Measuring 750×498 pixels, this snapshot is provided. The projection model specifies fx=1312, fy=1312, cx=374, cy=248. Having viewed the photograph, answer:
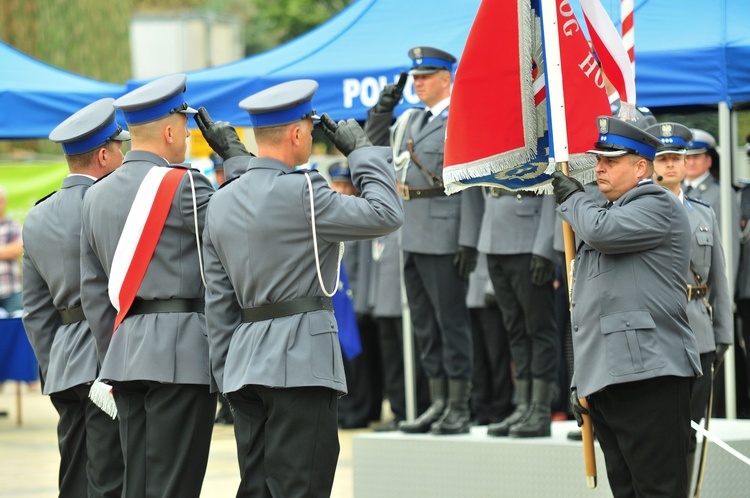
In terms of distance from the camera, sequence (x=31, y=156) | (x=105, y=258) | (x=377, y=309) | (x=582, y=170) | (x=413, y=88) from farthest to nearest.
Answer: (x=31, y=156), (x=377, y=309), (x=413, y=88), (x=582, y=170), (x=105, y=258)

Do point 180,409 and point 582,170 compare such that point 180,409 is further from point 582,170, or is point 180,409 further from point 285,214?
point 582,170

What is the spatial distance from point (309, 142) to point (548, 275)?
2.45 metres

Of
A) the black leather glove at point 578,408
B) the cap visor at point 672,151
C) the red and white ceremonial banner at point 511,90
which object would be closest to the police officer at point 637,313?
the black leather glove at point 578,408

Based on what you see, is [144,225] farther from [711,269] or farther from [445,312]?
[711,269]

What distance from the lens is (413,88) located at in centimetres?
820

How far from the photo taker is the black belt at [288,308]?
5.14 metres

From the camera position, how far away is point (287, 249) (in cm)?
512

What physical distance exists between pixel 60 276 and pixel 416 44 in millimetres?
3224

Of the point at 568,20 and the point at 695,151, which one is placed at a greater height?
the point at 568,20

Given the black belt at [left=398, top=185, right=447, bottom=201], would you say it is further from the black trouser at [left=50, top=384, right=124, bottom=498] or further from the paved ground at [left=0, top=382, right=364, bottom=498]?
the black trouser at [left=50, top=384, right=124, bottom=498]

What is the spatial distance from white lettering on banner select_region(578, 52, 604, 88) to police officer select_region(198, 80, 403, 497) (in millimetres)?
1194

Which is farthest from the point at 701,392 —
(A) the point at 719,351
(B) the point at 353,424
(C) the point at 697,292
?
(B) the point at 353,424

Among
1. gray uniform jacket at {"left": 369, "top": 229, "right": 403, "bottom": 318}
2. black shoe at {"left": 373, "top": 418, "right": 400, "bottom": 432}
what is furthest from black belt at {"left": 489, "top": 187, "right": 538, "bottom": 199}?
black shoe at {"left": 373, "top": 418, "right": 400, "bottom": 432}

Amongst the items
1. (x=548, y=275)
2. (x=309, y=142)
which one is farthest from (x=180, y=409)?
(x=548, y=275)
